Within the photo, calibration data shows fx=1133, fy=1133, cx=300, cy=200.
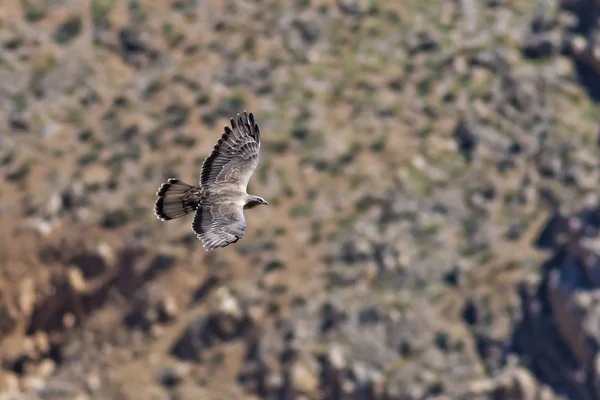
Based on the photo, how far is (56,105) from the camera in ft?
140

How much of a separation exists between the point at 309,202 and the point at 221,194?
1891 cm

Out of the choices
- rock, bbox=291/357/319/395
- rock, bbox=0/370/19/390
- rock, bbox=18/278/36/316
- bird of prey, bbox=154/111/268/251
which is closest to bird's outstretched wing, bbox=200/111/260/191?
bird of prey, bbox=154/111/268/251

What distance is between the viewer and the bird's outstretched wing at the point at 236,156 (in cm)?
2155

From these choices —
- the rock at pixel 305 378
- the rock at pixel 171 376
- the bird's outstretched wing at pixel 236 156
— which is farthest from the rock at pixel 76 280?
the bird's outstretched wing at pixel 236 156

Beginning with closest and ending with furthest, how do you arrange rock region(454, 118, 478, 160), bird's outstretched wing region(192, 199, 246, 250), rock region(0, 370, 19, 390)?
bird's outstretched wing region(192, 199, 246, 250) → rock region(0, 370, 19, 390) → rock region(454, 118, 478, 160)

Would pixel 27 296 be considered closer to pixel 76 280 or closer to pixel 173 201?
pixel 76 280

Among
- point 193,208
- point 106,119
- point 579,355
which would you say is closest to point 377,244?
point 579,355

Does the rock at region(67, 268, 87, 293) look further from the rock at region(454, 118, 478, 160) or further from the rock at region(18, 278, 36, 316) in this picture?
the rock at region(454, 118, 478, 160)

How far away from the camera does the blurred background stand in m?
36.2

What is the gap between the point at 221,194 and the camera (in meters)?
21.0

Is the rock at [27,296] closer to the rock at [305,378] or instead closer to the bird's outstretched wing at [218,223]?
the rock at [305,378]

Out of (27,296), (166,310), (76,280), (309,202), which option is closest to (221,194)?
(166,310)

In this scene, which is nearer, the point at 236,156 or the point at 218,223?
the point at 218,223

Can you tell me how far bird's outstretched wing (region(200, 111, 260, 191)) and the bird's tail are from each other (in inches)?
39.0
